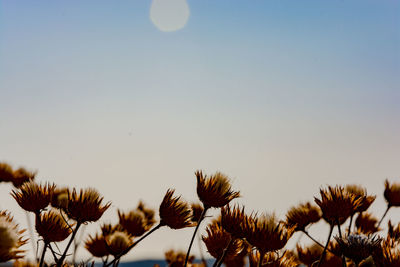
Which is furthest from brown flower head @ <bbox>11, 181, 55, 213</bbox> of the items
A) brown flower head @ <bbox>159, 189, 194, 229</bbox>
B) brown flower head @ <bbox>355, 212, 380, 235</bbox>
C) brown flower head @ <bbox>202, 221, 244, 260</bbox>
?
brown flower head @ <bbox>355, 212, 380, 235</bbox>

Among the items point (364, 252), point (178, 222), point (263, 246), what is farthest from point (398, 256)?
point (178, 222)

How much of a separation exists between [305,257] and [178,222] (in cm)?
141

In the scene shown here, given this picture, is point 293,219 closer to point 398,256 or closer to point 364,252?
point 364,252

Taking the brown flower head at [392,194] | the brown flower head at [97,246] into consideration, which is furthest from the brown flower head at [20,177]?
the brown flower head at [392,194]

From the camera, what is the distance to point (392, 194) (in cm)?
408

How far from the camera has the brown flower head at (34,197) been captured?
2.21m

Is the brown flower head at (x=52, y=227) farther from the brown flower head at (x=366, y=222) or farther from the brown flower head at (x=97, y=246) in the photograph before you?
the brown flower head at (x=366, y=222)

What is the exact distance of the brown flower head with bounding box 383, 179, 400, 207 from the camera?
405cm

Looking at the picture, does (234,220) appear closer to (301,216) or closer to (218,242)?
(218,242)

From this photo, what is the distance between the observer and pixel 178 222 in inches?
99.2

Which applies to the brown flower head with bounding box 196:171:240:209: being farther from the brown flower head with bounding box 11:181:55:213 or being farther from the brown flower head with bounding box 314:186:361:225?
the brown flower head with bounding box 11:181:55:213

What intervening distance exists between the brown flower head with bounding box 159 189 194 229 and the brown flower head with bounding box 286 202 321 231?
1.17 metres

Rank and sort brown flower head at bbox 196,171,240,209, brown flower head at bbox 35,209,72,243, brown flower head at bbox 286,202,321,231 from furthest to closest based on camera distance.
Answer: brown flower head at bbox 286,202,321,231 < brown flower head at bbox 196,171,240,209 < brown flower head at bbox 35,209,72,243

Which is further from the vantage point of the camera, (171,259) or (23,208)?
(171,259)
